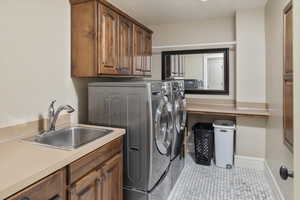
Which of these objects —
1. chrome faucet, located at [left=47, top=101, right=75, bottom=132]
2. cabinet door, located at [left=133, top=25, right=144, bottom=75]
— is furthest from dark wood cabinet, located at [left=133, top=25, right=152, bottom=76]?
chrome faucet, located at [left=47, top=101, right=75, bottom=132]

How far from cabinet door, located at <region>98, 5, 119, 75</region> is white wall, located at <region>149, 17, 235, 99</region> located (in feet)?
5.39

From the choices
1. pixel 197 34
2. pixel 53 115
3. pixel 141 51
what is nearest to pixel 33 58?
pixel 53 115

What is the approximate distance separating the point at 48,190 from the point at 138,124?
87 centimetres

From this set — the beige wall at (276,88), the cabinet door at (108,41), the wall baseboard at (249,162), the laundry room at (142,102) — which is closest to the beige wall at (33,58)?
the laundry room at (142,102)

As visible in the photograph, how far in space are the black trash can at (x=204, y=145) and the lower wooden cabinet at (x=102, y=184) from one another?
1.68 m

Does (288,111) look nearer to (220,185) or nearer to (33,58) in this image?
(220,185)

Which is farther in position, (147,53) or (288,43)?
(147,53)

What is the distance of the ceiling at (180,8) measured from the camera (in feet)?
8.62

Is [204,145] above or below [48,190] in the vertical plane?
below

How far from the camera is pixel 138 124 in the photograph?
1.73 m

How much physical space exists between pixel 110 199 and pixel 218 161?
1.96 m

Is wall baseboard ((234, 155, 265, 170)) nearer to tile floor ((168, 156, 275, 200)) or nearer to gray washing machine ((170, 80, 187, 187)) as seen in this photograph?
tile floor ((168, 156, 275, 200))

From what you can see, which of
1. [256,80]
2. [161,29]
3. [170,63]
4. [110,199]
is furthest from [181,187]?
[161,29]

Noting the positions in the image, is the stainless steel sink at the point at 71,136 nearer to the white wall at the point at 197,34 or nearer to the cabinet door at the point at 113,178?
the cabinet door at the point at 113,178
